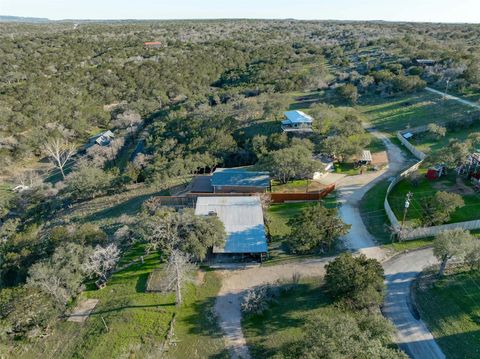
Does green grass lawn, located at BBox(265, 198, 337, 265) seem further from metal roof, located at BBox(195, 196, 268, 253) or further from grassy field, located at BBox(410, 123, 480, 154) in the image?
grassy field, located at BBox(410, 123, 480, 154)

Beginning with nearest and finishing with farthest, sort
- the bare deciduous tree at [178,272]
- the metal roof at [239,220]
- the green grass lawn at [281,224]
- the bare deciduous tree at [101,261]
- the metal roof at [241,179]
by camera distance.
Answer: the bare deciduous tree at [178,272] → the bare deciduous tree at [101,261] → the metal roof at [239,220] → the green grass lawn at [281,224] → the metal roof at [241,179]

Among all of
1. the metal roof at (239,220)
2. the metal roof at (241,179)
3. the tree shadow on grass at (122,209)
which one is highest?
the metal roof at (241,179)

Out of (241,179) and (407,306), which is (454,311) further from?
(241,179)

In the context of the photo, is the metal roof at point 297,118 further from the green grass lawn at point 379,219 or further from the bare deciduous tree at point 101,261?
the bare deciduous tree at point 101,261

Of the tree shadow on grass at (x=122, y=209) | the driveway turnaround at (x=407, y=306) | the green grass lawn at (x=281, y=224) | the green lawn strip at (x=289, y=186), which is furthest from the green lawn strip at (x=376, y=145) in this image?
the tree shadow on grass at (x=122, y=209)

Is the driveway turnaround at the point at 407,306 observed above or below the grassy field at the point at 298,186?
below

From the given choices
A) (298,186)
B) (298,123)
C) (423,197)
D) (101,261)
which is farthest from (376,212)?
(101,261)
